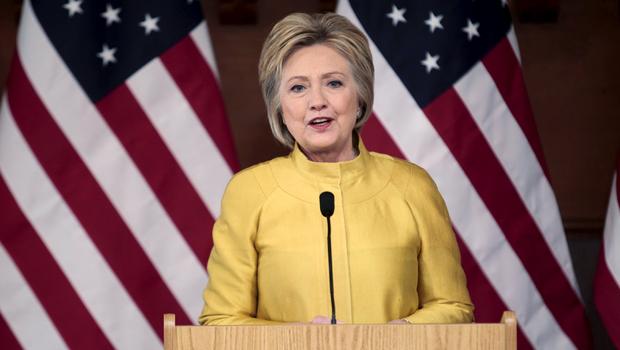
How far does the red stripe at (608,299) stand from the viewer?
376 cm

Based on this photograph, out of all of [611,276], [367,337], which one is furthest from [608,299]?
[367,337]

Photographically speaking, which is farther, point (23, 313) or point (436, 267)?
point (23, 313)

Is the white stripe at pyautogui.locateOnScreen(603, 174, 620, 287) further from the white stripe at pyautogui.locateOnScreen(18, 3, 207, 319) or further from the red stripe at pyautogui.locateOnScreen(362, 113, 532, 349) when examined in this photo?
the white stripe at pyautogui.locateOnScreen(18, 3, 207, 319)

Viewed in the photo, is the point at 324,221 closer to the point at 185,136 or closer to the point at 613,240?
the point at 185,136

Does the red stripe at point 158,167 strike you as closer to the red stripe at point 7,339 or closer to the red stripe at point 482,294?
the red stripe at point 7,339

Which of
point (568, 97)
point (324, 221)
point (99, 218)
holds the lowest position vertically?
point (324, 221)

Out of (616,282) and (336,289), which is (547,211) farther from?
(336,289)

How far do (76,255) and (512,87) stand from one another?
163cm

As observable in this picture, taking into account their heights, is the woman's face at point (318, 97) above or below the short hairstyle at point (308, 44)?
below

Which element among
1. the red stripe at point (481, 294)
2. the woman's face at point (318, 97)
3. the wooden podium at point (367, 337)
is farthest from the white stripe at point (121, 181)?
the wooden podium at point (367, 337)

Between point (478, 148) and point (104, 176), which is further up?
point (478, 148)

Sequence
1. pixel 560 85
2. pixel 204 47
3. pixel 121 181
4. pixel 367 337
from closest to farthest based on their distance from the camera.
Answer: pixel 367 337
pixel 121 181
pixel 204 47
pixel 560 85

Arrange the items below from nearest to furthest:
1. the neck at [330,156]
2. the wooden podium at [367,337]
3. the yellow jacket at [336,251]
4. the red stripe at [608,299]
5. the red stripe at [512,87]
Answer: the wooden podium at [367,337] → the yellow jacket at [336,251] → the neck at [330,156] → the red stripe at [608,299] → the red stripe at [512,87]

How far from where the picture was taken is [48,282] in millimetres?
3844
